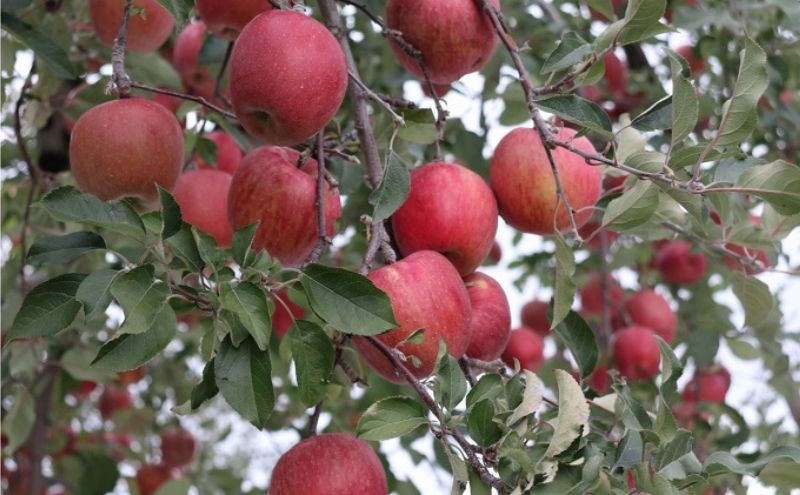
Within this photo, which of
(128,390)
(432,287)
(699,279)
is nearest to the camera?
(432,287)

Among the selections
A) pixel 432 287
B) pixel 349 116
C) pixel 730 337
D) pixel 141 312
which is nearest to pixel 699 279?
pixel 730 337

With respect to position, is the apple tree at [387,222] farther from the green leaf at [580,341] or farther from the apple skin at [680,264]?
the apple skin at [680,264]

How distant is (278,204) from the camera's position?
124 centimetres

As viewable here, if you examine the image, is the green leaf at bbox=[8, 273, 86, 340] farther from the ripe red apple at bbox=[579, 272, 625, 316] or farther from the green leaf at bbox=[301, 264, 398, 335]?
the ripe red apple at bbox=[579, 272, 625, 316]

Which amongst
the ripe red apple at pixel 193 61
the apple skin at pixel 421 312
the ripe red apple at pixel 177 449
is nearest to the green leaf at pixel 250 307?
the apple skin at pixel 421 312

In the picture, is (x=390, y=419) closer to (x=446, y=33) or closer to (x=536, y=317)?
(x=446, y=33)

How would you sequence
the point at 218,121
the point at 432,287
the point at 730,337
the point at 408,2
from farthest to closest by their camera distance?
the point at 730,337 < the point at 218,121 < the point at 408,2 < the point at 432,287

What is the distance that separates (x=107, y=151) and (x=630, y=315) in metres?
1.71

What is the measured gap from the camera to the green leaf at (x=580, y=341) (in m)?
1.32

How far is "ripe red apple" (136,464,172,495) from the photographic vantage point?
276 cm

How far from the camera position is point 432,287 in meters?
1.11

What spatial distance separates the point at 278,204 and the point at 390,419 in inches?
13.6

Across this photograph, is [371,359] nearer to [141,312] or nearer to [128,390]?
[141,312]

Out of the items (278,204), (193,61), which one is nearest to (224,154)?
(193,61)
